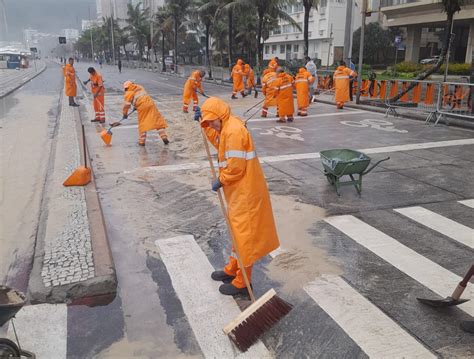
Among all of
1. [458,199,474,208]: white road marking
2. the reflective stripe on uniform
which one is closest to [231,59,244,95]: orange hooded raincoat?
[458,199,474,208]: white road marking

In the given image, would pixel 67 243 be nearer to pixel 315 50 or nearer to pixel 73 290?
pixel 73 290

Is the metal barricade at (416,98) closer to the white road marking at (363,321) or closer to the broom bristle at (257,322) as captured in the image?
the white road marking at (363,321)

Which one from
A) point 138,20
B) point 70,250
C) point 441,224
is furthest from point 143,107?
point 138,20

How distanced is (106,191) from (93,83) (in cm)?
771

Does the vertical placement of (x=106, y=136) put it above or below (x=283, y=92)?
below

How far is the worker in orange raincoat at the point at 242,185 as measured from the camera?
3.81 meters

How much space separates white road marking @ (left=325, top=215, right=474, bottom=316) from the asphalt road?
0.06ft

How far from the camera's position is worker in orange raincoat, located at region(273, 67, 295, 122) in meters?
13.6

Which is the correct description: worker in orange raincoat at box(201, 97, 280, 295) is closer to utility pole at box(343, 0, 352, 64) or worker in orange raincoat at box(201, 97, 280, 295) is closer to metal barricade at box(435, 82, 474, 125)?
metal barricade at box(435, 82, 474, 125)

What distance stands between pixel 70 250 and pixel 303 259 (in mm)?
Answer: 2610

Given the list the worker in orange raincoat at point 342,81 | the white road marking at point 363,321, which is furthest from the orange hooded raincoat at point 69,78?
the white road marking at point 363,321

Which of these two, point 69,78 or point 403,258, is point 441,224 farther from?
point 69,78

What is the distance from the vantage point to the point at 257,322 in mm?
3611

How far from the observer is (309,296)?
425 centimetres
